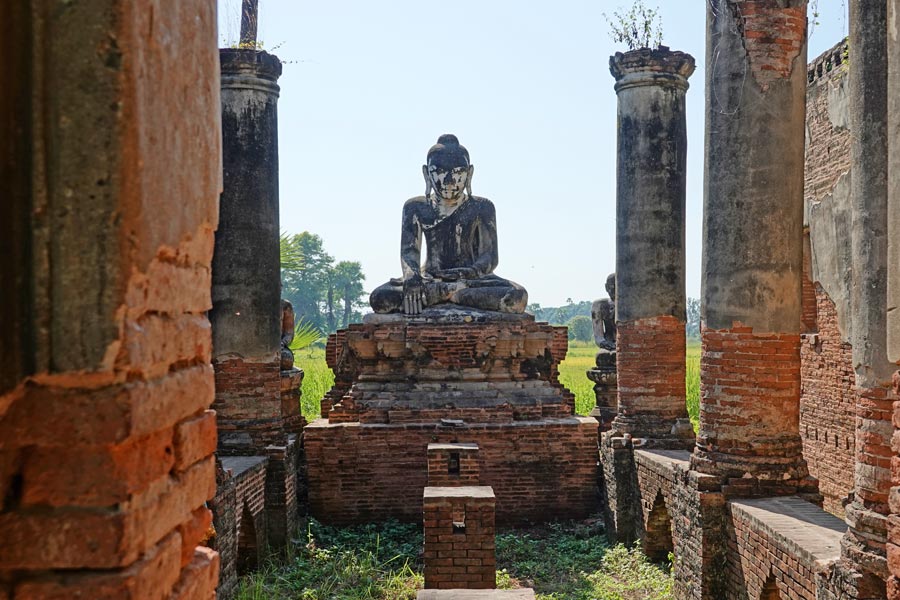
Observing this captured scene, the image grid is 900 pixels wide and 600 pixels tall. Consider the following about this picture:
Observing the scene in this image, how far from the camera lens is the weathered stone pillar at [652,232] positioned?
10273 mm

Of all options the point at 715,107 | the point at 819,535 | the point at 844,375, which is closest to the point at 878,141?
the point at 715,107

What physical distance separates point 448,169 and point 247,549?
6.44 meters

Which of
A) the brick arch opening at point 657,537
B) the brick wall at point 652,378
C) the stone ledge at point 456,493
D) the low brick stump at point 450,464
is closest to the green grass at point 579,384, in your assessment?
the brick wall at point 652,378

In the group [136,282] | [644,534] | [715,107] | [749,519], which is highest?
[715,107]

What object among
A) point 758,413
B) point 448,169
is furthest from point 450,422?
point 448,169

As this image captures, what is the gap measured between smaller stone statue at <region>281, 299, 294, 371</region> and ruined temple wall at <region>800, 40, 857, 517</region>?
6534 millimetres

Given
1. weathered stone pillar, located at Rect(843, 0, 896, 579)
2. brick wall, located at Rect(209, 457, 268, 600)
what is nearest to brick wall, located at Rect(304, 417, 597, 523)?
brick wall, located at Rect(209, 457, 268, 600)

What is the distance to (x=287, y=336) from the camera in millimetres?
11383

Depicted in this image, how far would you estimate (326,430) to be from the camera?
10305mm

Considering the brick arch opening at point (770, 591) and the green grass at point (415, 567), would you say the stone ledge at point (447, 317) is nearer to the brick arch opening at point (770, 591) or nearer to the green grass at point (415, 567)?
the green grass at point (415, 567)

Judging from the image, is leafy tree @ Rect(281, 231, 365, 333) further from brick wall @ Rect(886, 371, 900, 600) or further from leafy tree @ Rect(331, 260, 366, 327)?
brick wall @ Rect(886, 371, 900, 600)

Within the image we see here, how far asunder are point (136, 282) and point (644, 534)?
7.63 meters

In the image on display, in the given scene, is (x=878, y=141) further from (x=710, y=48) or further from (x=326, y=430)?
(x=326, y=430)

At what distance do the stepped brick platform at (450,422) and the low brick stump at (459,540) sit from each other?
329cm
